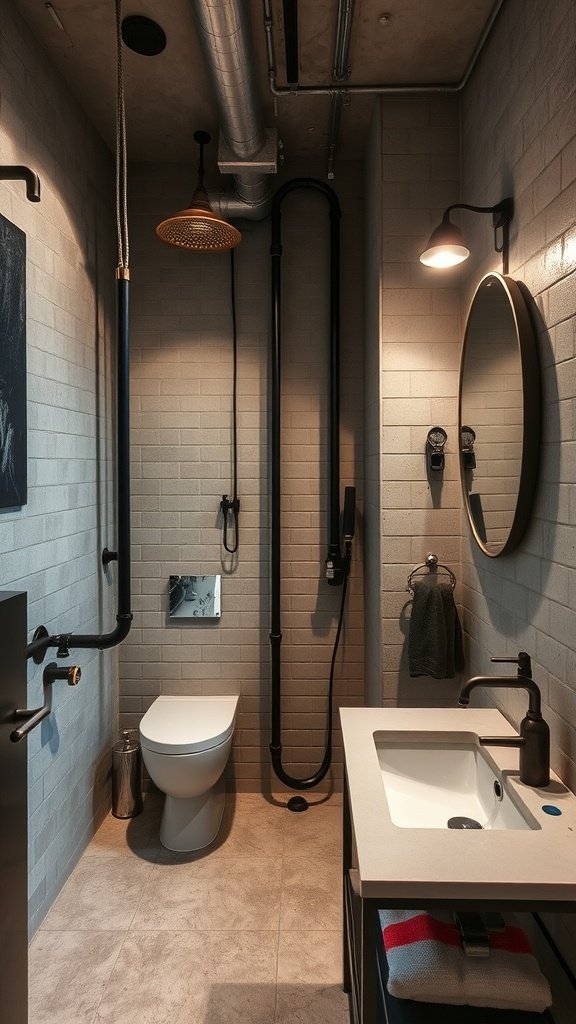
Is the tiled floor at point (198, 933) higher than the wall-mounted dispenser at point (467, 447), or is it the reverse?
the wall-mounted dispenser at point (467, 447)

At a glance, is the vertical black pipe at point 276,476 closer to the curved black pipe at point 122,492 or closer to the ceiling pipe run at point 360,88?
the ceiling pipe run at point 360,88

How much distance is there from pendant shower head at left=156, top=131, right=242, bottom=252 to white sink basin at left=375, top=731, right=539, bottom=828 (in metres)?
1.76

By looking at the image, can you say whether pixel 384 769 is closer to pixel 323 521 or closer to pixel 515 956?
pixel 515 956

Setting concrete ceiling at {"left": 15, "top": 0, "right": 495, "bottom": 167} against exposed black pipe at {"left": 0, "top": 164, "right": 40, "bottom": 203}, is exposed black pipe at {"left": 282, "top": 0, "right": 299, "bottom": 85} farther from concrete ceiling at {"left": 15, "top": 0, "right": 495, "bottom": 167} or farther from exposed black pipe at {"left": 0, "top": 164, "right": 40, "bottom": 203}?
exposed black pipe at {"left": 0, "top": 164, "right": 40, "bottom": 203}

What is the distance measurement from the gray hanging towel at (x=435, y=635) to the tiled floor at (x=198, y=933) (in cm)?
88

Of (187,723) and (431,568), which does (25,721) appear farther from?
(431,568)

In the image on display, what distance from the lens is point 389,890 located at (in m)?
0.92

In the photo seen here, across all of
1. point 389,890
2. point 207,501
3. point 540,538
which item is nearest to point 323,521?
point 207,501

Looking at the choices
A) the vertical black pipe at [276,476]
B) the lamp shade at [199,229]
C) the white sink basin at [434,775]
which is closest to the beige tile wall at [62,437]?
the lamp shade at [199,229]

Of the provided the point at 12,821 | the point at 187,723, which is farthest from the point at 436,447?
the point at 12,821

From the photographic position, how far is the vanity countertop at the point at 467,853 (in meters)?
0.92

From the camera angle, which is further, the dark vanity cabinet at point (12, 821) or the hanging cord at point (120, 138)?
the hanging cord at point (120, 138)

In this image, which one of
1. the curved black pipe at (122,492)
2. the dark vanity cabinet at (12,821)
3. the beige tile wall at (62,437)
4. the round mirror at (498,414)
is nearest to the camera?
the dark vanity cabinet at (12,821)

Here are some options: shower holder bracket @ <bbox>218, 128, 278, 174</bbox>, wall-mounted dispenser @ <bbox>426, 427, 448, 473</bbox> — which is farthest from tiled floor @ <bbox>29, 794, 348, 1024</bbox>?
shower holder bracket @ <bbox>218, 128, 278, 174</bbox>
